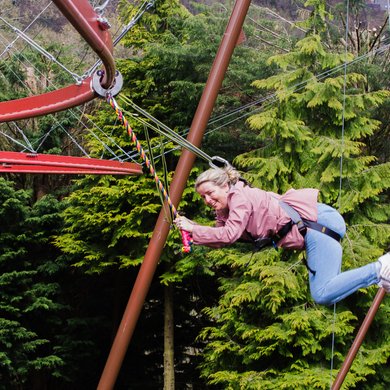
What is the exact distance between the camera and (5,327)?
41.5 feet

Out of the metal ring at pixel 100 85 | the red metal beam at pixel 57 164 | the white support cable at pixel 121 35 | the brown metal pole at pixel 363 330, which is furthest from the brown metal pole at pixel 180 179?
the brown metal pole at pixel 363 330

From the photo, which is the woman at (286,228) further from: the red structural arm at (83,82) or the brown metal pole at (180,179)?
the brown metal pole at (180,179)

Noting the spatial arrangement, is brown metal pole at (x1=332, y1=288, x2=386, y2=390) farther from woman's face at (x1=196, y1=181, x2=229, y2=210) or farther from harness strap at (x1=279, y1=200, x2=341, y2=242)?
woman's face at (x1=196, y1=181, x2=229, y2=210)

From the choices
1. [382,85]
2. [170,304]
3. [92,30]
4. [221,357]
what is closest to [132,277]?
[170,304]

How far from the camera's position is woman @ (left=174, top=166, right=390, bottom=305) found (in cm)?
424

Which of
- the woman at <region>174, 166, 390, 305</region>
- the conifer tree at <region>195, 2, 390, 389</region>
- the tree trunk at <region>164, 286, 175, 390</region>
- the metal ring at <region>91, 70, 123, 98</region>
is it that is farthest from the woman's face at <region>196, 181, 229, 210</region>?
the tree trunk at <region>164, 286, 175, 390</region>

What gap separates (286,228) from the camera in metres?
4.34

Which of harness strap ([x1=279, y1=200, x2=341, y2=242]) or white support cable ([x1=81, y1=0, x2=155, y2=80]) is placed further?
white support cable ([x1=81, y1=0, x2=155, y2=80])

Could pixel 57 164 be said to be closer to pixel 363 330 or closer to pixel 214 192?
pixel 214 192

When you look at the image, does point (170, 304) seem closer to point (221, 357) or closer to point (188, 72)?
point (221, 357)

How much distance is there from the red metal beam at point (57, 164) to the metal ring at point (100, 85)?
1.50m

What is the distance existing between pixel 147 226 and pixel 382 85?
463 cm

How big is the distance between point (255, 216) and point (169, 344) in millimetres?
9242

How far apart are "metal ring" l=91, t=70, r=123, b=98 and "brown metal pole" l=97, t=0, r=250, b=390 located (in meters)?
1.85
